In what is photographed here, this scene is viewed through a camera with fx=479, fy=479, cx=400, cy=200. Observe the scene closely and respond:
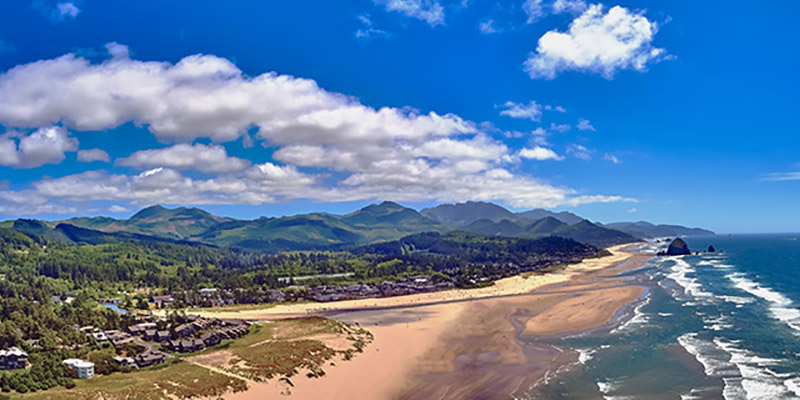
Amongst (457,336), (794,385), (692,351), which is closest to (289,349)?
(457,336)

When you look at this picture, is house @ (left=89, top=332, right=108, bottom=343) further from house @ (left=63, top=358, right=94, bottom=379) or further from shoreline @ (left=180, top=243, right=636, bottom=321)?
shoreline @ (left=180, top=243, right=636, bottom=321)

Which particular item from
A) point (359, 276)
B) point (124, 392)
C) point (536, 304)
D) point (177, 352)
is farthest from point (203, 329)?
point (359, 276)

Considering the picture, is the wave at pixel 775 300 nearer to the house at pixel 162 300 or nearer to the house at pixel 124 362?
the house at pixel 124 362

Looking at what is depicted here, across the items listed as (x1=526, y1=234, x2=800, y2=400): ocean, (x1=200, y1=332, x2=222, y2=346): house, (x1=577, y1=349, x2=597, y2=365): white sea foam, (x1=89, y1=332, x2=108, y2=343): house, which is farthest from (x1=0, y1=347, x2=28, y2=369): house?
(x1=577, y1=349, x2=597, y2=365): white sea foam

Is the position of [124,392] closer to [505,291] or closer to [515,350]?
[515,350]

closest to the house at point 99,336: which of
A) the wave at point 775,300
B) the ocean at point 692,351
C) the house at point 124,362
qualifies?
the house at point 124,362

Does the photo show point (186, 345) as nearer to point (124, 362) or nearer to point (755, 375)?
point (124, 362)
